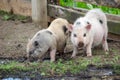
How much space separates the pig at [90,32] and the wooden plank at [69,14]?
1.10 feet

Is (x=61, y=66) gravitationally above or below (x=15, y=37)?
above

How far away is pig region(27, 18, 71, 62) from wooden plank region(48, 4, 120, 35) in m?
1.16

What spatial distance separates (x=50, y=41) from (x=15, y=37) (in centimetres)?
252

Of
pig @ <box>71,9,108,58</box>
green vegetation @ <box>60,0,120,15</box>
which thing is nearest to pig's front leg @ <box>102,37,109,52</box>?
pig @ <box>71,9,108,58</box>

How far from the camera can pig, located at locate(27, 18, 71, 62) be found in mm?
8844

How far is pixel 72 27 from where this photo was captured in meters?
9.02

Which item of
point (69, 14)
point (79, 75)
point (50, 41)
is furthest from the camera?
point (69, 14)

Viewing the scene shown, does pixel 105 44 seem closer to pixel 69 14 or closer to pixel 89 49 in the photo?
pixel 89 49

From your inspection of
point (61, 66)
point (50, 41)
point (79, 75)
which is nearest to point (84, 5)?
point (50, 41)

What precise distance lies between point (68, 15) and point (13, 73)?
3.64 meters

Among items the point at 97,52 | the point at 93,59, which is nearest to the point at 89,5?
the point at 97,52

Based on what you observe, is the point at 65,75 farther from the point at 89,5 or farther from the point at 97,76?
the point at 89,5

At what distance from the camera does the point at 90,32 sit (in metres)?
9.15

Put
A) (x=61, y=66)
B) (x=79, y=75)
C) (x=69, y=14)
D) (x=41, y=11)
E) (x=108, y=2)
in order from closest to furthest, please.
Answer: (x=79, y=75) → (x=61, y=66) → (x=108, y=2) → (x=69, y=14) → (x=41, y=11)
